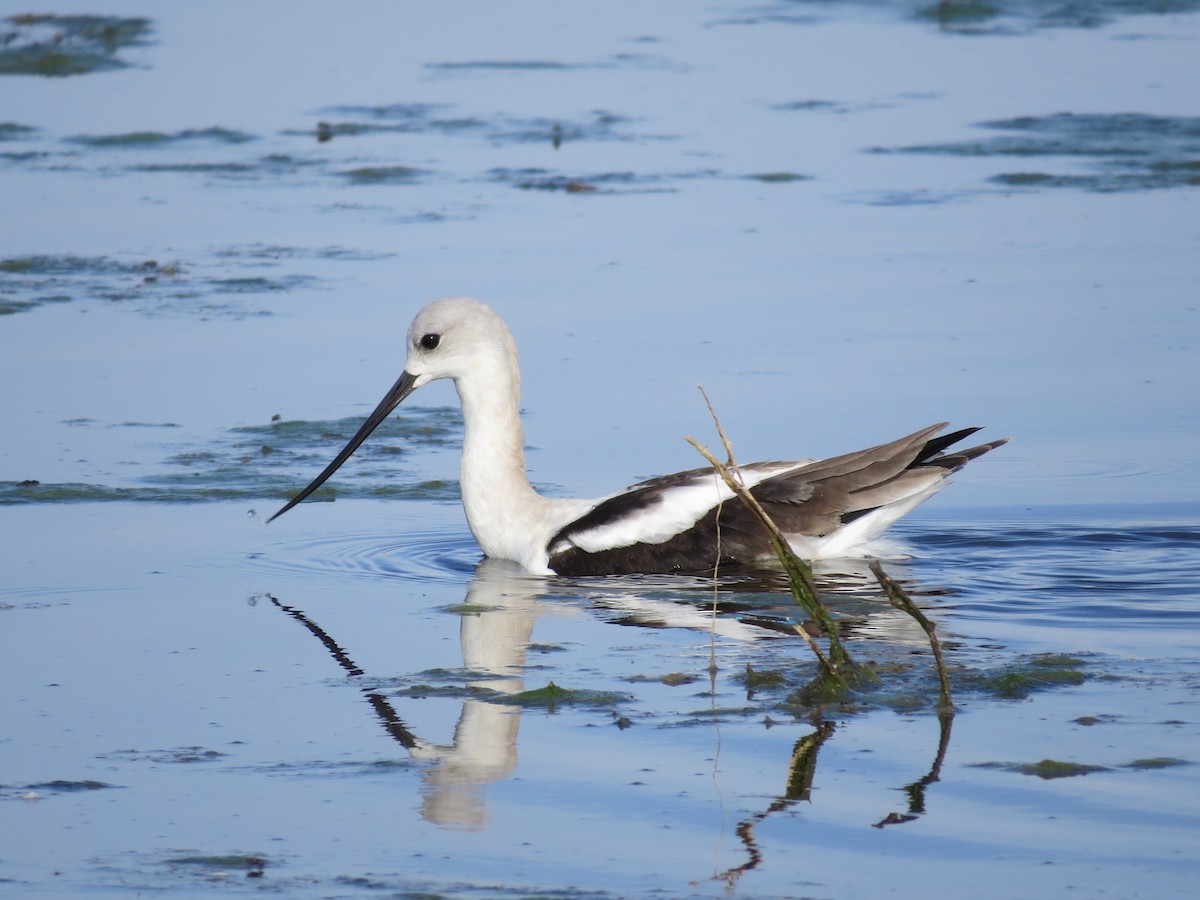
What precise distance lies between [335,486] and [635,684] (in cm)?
337

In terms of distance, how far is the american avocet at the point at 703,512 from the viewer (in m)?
8.04

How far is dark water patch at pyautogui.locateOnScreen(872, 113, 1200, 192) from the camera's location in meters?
15.0

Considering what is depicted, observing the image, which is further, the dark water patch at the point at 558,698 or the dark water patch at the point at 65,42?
the dark water patch at the point at 65,42

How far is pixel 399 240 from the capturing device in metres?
13.6

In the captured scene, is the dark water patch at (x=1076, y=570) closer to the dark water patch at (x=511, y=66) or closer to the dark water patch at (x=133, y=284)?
the dark water patch at (x=133, y=284)

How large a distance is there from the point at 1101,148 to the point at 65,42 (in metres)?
11.0

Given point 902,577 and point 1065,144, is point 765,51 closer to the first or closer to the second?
point 1065,144

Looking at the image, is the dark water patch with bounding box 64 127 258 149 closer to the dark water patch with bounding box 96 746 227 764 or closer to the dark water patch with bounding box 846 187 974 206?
the dark water patch with bounding box 846 187 974 206

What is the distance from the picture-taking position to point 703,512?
26.6 ft

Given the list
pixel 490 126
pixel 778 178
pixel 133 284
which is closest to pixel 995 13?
pixel 490 126

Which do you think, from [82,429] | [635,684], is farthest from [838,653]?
[82,429]

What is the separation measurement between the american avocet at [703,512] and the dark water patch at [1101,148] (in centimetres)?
710

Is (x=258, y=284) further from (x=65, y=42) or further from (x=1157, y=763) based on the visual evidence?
(x=65, y=42)

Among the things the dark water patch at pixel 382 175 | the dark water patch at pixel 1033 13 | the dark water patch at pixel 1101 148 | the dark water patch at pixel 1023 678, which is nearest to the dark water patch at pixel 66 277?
the dark water patch at pixel 382 175
